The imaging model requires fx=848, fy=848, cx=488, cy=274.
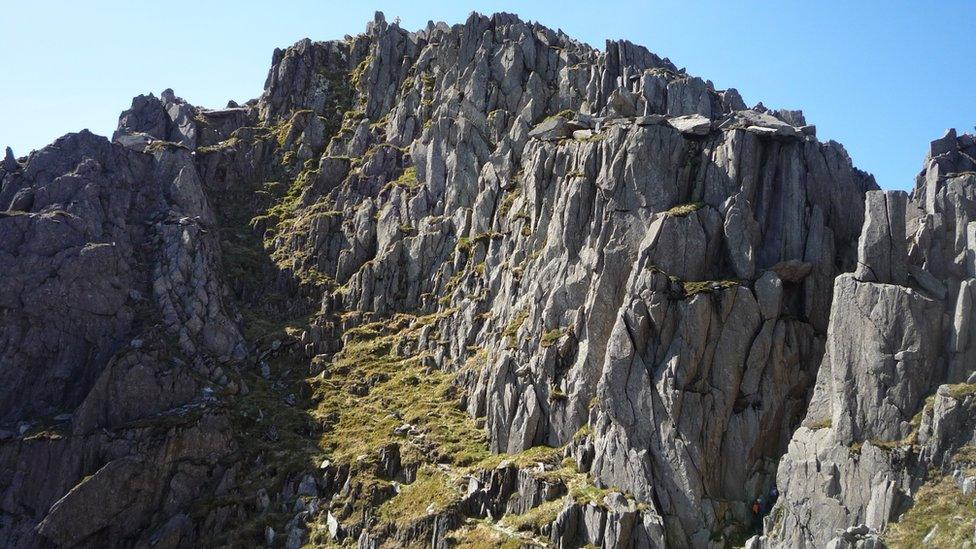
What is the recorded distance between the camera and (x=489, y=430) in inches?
2933

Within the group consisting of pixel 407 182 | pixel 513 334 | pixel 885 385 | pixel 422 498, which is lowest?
pixel 422 498

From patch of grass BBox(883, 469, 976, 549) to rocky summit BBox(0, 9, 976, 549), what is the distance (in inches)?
6.5

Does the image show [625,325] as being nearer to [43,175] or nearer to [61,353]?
[61,353]

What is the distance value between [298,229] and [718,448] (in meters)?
65.4

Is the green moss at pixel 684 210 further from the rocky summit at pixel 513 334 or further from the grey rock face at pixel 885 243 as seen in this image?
the grey rock face at pixel 885 243

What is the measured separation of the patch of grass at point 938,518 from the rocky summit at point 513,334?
0.54 ft

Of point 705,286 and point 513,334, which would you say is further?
point 513,334

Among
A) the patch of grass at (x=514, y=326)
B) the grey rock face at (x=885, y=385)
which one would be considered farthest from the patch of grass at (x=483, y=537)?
the patch of grass at (x=514, y=326)

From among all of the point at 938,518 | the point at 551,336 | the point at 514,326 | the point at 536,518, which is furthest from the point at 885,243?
the point at 536,518

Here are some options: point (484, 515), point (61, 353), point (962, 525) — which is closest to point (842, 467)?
point (962, 525)

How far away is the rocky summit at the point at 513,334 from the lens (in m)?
59.8

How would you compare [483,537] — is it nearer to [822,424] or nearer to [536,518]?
[536,518]

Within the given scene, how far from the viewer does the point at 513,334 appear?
78.0 m

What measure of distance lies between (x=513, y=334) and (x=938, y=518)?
3778cm
